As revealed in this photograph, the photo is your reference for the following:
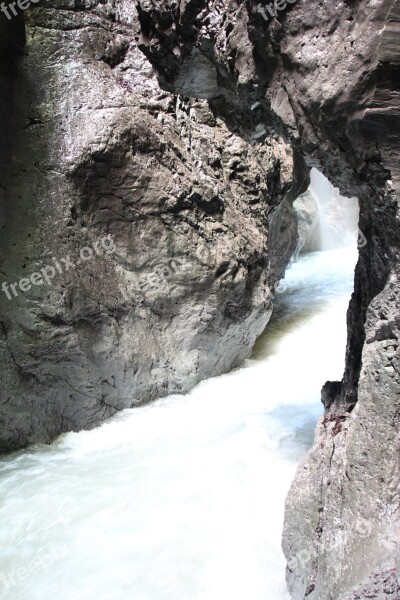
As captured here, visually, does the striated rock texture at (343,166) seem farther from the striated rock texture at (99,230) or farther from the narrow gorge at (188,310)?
the striated rock texture at (99,230)

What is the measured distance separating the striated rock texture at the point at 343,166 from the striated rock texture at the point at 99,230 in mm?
1662

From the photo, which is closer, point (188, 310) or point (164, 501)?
point (164, 501)

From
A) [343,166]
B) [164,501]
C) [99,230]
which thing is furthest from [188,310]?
[343,166]

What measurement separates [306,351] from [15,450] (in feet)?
15.6

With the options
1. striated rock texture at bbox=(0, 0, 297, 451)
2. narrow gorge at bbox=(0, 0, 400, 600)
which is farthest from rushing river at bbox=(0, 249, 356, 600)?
striated rock texture at bbox=(0, 0, 297, 451)

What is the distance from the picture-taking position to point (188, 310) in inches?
220

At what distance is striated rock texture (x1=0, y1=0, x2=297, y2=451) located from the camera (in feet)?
15.0

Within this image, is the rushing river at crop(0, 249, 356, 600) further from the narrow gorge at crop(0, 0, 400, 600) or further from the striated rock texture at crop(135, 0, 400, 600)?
the striated rock texture at crop(135, 0, 400, 600)

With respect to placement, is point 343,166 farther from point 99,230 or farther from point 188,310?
point 188,310

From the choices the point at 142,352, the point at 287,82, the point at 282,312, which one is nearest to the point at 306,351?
the point at 282,312

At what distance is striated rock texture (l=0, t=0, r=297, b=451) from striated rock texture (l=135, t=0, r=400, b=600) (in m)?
1.66

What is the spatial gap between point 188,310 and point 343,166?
3501 mm

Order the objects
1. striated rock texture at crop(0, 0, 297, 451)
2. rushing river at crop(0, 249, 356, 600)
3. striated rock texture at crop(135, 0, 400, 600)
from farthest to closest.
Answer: striated rock texture at crop(0, 0, 297, 451), rushing river at crop(0, 249, 356, 600), striated rock texture at crop(135, 0, 400, 600)

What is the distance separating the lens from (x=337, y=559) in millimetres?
2217
